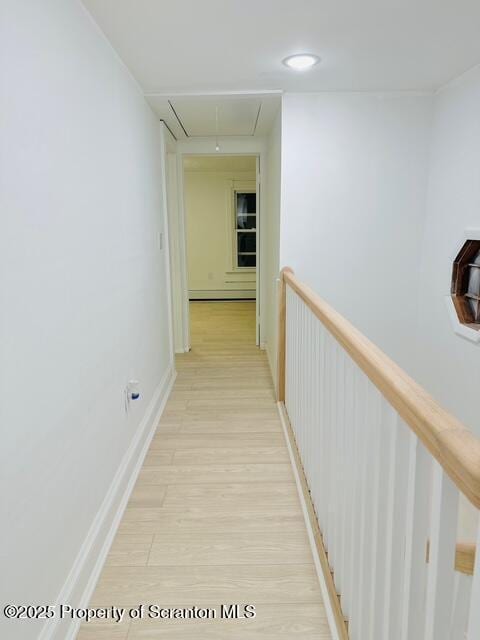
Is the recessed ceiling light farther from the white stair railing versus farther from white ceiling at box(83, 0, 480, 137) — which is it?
the white stair railing

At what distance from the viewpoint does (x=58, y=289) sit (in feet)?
4.45

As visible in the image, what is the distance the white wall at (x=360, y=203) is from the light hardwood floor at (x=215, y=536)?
3.58ft

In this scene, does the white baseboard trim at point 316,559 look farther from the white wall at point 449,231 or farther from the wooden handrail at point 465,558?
the white wall at point 449,231

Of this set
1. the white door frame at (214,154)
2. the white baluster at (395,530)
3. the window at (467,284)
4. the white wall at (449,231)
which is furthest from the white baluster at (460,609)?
the white door frame at (214,154)

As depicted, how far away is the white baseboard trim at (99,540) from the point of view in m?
1.35

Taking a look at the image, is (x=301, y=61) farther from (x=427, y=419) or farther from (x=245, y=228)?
(x=245, y=228)

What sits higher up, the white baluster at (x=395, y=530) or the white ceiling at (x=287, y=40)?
the white ceiling at (x=287, y=40)

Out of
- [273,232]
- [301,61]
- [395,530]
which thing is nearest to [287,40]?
[301,61]

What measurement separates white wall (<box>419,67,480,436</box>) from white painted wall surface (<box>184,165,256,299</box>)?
4.73 meters

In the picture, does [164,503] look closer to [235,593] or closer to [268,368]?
[235,593]

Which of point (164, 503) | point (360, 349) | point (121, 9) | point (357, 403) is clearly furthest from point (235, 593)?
point (121, 9)

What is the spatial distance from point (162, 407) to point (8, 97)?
7.85 feet

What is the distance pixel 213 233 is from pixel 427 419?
275 inches

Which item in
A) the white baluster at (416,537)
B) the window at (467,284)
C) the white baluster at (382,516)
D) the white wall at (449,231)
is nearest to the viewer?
the white baluster at (416,537)
